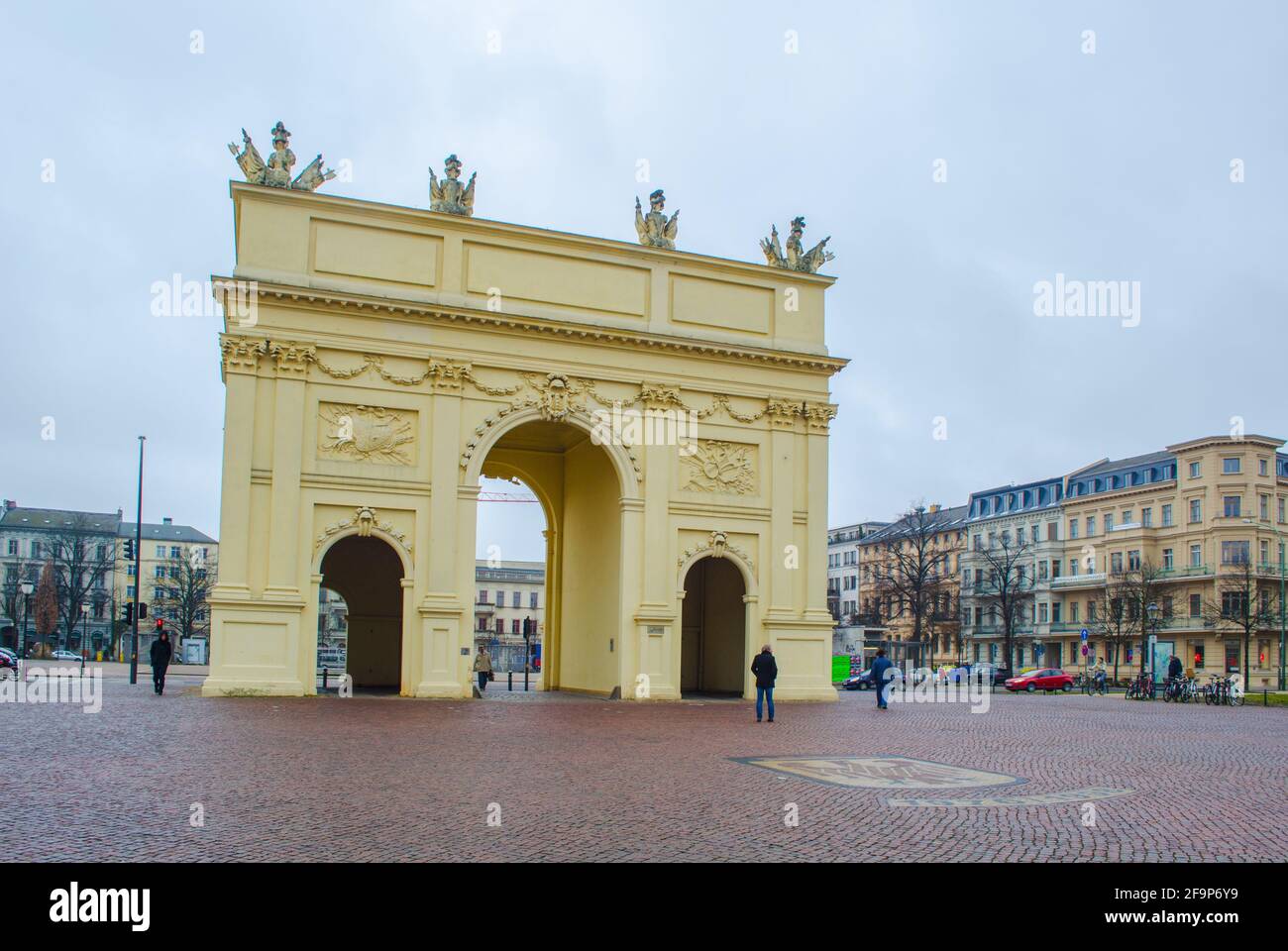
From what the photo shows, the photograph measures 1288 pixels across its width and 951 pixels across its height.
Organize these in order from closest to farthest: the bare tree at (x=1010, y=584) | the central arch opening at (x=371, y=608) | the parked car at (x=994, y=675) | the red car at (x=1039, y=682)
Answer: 1. the central arch opening at (x=371, y=608)
2. the red car at (x=1039, y=682)
3. the parked car at (x=994, y=675)
4. the bare tree at (x=1010, y=584)

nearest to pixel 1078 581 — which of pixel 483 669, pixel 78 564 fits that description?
pixel 483 669

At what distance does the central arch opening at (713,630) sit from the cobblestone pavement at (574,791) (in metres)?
14.3

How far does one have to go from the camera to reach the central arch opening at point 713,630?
38.7 m

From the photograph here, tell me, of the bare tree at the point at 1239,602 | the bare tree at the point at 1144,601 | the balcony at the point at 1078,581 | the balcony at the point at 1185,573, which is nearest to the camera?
the bare tree at the point at 1144,601

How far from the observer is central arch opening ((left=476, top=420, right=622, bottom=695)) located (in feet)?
118

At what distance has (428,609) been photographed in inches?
1256

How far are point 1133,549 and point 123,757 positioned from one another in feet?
285

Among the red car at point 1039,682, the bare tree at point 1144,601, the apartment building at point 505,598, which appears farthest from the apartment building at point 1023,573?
the apartment building at point 505,598

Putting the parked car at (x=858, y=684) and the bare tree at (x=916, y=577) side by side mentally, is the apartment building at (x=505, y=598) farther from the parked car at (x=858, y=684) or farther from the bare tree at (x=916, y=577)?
the parked car at (x=858, y=684)

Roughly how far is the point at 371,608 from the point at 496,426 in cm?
995

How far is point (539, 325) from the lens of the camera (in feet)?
110

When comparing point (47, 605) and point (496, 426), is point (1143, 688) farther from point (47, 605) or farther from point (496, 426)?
point (47, 605)
